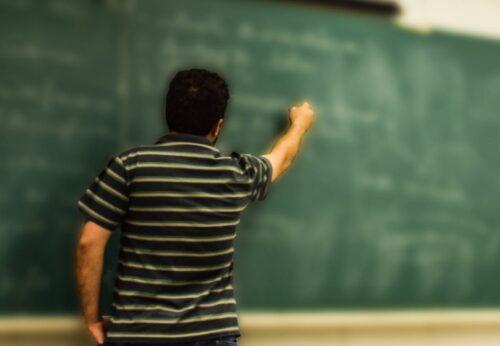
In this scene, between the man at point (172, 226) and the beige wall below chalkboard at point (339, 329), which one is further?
the beige wall below chalkboard at point (339, 329)

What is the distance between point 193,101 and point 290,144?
1.34 feet

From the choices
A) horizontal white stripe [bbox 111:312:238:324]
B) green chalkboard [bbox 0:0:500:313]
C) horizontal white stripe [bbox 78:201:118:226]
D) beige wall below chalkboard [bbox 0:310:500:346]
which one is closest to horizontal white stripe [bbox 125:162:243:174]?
horizontal white stripe [bbox 78:201:118:226]

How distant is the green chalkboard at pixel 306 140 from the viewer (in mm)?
1872

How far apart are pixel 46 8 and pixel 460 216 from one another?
5.56 ft

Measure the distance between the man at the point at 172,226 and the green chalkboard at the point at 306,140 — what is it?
0.48 meters

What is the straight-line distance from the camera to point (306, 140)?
2229 mm

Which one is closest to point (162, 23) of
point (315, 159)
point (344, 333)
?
point (315, 159)

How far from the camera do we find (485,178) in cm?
249

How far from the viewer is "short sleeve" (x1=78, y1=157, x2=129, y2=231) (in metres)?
1.43

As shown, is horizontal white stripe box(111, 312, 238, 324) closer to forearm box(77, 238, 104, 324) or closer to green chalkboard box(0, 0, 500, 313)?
forearm box(77, 238, 104, 324)

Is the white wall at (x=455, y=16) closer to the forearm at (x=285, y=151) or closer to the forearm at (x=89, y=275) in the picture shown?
the forearm at (x=285, y=151)

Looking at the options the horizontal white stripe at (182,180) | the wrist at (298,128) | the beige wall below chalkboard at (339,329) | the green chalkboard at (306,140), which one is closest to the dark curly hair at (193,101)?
the horizontal white stripe at (182,180)

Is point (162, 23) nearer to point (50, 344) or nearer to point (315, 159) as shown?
point (315, 159)

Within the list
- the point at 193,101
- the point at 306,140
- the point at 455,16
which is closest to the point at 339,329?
the point at 306,140
